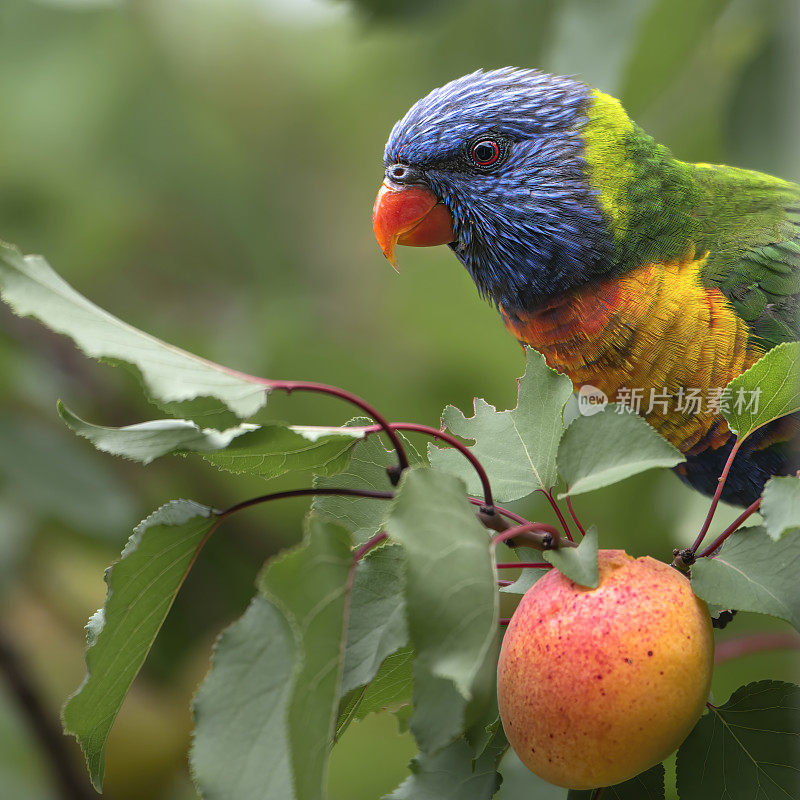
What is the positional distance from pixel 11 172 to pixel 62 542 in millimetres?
1000

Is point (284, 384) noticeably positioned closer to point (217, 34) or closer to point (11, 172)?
point (11, 172)

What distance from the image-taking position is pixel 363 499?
2.27 feet

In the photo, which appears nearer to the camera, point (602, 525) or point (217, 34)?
point (602, 525)

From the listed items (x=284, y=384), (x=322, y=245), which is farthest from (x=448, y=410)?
(x=322, y=245)

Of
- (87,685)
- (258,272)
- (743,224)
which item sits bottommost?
(258,272)

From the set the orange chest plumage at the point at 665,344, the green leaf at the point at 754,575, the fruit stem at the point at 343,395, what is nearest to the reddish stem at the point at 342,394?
the fruit stem at the point at 343,395

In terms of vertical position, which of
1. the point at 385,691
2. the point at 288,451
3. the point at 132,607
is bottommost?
the point at 385,691

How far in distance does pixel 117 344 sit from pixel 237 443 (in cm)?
10

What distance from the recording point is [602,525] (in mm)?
1613

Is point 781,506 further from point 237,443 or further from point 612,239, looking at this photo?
point 612,239

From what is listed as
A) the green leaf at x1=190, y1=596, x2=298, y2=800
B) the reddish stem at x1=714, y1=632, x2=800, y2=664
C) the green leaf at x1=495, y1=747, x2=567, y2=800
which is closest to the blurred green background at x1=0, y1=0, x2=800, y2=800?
the reddish stem at x1=714, y1=632, x2=800, y2=664

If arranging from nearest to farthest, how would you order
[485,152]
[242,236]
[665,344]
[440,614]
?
[440,614]
[665,344]
[485,152]
[242,236]

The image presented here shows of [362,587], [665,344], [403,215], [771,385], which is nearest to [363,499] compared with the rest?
[362,587]

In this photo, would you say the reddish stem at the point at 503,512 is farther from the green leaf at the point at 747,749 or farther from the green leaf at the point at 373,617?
the green leaf at the point at 747,749
